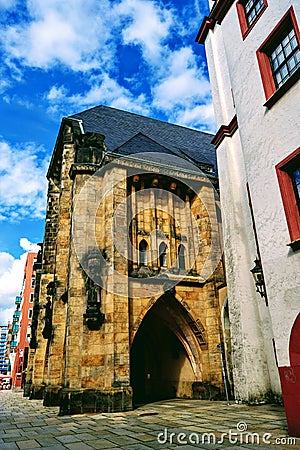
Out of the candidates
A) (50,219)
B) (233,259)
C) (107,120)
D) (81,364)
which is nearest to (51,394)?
(81,364)

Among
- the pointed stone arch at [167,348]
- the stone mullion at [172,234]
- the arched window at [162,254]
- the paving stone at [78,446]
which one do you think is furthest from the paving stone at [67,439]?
the stone mullion at [172,234]

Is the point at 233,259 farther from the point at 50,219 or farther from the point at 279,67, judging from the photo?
the point at 50,219

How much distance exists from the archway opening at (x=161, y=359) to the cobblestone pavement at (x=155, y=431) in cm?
507

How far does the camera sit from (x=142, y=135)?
18.4m

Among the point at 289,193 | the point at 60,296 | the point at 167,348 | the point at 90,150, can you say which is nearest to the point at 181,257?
the point at 167,348

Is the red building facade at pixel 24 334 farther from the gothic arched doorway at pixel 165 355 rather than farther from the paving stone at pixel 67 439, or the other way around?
the paving stone at pixel 67 439

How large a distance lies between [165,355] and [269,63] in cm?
1315

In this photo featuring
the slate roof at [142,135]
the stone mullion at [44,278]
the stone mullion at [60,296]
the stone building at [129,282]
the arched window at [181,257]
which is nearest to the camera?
the stone building at [129,282]

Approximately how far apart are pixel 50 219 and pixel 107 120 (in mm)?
6451

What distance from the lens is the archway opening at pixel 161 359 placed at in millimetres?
14164

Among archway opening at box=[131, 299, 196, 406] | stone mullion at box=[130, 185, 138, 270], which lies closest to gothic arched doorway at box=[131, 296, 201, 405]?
archway opening at box=[131, 299, 196, 406]

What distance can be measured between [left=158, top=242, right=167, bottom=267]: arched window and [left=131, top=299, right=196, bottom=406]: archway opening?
142 centimetres

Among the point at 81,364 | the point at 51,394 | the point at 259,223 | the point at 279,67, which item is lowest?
the point at 51,394

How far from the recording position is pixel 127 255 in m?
12.5
